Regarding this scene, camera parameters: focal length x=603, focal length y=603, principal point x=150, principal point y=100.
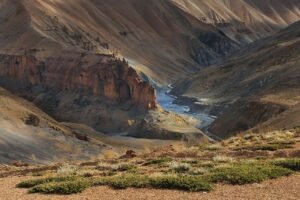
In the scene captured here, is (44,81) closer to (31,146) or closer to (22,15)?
(22,15)

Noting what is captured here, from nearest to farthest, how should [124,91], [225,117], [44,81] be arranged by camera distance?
[225,117]
[124,91]
[44,81]

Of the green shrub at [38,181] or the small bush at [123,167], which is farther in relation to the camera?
the small bush at [123,167]

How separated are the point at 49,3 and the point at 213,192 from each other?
458ft

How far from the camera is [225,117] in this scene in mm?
90500

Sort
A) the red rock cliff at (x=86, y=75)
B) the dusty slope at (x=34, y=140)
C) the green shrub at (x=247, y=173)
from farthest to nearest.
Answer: the red rock cliff at (x=86, y=75) < the dusty slope at (x=34, y=140) < the green shrub at (x=247, y=173)

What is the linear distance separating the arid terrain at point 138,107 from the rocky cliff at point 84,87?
196 mm

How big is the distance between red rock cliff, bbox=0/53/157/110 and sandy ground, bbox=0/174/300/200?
7902 cm

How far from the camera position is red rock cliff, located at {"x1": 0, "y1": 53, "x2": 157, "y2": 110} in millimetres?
98625

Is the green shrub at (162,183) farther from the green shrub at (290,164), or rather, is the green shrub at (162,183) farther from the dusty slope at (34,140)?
the dusty slope at (34,140)

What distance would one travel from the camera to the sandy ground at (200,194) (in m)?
15.5

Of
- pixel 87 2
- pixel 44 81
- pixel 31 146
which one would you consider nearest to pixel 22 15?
pixel 44 81

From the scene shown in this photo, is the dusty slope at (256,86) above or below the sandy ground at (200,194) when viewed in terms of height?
above

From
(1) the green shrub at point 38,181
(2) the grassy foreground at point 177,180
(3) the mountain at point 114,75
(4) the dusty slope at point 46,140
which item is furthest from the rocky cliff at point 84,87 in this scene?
(2) the grassy foreground at point 177,180

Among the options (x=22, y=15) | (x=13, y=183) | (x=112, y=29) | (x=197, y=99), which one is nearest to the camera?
(x=13, y=183)
